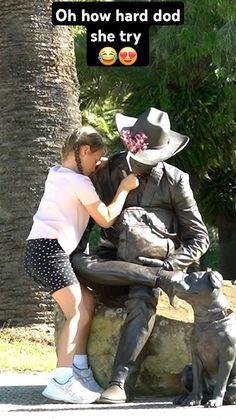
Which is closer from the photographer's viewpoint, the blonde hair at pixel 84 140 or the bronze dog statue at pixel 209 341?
the bronze dog statue at pixel 209 341

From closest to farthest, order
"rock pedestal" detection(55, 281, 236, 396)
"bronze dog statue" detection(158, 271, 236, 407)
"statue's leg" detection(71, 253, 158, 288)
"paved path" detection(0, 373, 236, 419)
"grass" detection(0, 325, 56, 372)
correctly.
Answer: "paved path" detection(0, 373, 236, 419) < "bronze dog statue" detection(158, 271, 236, 407) < "statue's leg" detection(71, 253, 158, 288) < "rock pedestal" detection(55, 281, 236, 396) < "grass" detection(0, 325, 56, 372)

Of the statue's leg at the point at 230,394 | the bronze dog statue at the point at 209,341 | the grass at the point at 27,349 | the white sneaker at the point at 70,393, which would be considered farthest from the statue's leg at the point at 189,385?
the grass at the point at 27,349

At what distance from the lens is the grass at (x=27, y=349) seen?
863 cm

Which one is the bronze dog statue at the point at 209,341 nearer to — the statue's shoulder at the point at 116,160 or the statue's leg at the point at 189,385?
the statue's leg at the point at 189,385

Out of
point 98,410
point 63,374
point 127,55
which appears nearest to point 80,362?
point 63,374

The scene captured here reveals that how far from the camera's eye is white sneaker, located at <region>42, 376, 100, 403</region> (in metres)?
5.91

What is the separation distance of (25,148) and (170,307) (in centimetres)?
416

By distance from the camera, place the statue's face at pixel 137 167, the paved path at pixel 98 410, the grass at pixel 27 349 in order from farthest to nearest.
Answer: the grass at pixel 27 349 < the statue's face at pixel 137 167 < the paved path at pixel 98 410

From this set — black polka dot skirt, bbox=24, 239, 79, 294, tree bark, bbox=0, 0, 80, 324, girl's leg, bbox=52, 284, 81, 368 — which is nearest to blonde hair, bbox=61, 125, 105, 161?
black polka dot skirt, bbox=24, 239, 79, 294

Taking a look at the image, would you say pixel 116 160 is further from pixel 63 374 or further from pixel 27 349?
pixel 27 349

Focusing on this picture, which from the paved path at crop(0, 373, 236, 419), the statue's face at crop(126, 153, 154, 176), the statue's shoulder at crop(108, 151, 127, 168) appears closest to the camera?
the paved path at crop(0, 373, 236, 419)

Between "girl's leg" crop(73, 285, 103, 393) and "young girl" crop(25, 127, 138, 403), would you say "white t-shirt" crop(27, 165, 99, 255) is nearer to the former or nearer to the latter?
"young girl" crop(25, 127, 138, 403)

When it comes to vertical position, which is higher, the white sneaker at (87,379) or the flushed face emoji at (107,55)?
the flushed face emoji at (107,55)

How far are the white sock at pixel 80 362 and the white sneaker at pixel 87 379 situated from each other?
0.06 feet
